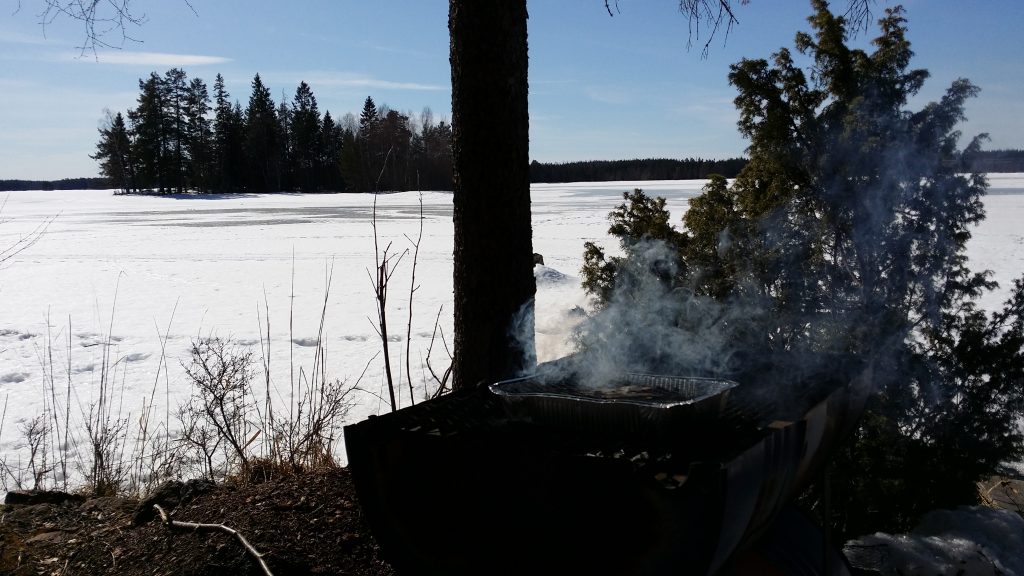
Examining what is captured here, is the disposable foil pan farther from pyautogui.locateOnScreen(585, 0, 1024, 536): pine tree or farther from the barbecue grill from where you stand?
pyautogui.locateOnScreen(585, 0, 1024, 536): pine tree

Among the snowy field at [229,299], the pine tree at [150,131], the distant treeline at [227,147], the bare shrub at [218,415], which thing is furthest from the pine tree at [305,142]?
the bare shrub at [218,415]

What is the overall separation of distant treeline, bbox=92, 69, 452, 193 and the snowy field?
25.4 metres

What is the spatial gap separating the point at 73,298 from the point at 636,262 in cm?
890

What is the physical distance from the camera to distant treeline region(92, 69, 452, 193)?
47.6m

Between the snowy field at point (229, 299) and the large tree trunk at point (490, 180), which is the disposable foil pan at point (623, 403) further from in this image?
the snowy field at point (229, 299)

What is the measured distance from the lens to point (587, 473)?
160cm

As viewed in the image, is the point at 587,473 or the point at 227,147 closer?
the point at 587,473

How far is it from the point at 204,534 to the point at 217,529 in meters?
0.06

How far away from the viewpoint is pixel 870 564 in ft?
8.62

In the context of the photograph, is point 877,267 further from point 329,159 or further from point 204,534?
point 329,159

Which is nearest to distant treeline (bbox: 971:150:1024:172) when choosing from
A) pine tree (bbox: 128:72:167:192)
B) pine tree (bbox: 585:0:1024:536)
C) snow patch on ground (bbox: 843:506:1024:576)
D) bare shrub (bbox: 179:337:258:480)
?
pine tree (bbox: 585:0:1024:536)

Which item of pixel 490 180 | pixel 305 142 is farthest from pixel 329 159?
pixel 490 180

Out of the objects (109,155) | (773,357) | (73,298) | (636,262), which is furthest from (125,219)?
(109,155)

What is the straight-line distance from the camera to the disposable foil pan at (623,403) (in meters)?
1.80
